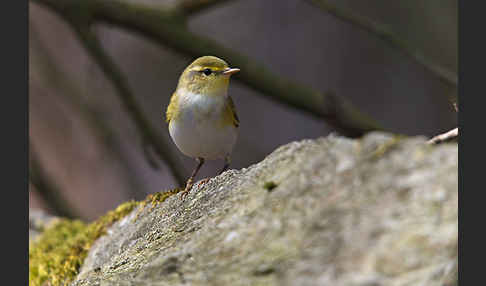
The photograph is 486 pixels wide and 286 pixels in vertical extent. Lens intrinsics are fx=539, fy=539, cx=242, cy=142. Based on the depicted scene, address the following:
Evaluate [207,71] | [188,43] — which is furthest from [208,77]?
[188,43]

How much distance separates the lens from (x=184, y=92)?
2.84m

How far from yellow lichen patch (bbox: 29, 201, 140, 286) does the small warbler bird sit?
438 mm

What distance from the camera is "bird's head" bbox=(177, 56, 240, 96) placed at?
8.95 ft

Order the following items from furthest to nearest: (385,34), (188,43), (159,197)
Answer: (188,43), (385,34), (159,197)

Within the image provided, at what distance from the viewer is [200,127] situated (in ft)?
8.91

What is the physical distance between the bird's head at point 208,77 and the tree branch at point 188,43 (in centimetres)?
121

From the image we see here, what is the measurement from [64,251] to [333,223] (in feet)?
7.19

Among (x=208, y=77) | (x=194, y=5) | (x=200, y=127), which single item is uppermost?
(x=194, y=5)

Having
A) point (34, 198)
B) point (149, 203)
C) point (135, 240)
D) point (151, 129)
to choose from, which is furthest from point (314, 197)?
point (34, 198)

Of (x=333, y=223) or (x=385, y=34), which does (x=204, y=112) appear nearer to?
(x=333, y=223)

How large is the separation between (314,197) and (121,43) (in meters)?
6.71

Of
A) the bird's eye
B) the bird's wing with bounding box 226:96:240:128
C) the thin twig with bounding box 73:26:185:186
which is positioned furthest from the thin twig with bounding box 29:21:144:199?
the bird's eye

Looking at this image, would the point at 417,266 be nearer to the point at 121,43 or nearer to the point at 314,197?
the point at 314,197

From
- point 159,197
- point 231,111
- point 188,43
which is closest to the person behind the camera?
point 159,197
